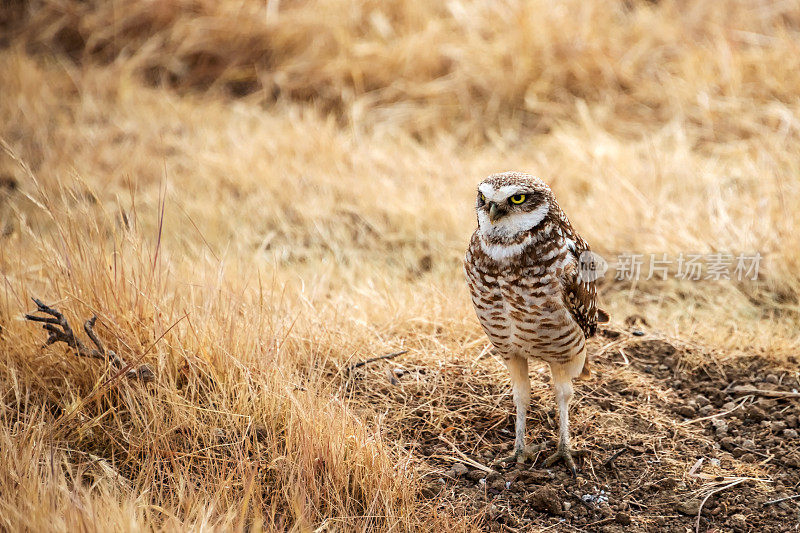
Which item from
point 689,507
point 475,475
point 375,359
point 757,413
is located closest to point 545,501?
point 475,475

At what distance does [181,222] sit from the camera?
5.29 m

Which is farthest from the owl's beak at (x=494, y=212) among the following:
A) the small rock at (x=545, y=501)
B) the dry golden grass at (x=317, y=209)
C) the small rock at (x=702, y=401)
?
the small rock at (x=702, y=401)

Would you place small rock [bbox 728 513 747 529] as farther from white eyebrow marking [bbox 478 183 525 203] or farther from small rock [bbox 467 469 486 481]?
white eyebrow marking [bbox 478 183 525 203]

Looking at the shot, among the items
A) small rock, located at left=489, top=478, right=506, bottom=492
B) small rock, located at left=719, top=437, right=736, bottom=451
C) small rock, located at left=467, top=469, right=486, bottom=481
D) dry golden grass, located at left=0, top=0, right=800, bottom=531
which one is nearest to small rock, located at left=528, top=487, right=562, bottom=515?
small rock, located at left=489, top=478, right=506, bottom=492

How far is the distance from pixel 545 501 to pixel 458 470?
357mm

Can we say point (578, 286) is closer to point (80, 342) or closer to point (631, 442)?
point (631, 442)

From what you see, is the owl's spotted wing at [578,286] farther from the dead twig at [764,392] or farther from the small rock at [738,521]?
the dead twig at [764,392]

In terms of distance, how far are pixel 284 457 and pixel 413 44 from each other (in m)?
5.26

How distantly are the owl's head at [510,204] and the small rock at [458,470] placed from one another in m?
0.92

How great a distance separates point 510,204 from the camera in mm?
2875

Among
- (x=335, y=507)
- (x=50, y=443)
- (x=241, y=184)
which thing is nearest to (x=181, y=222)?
(x=241, y=184)

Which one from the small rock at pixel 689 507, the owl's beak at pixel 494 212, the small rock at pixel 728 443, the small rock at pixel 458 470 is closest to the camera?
the owl's beak at pixel 494 212

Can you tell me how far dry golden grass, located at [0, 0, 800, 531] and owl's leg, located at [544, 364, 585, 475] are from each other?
0.35m

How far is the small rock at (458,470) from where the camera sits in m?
3.17
